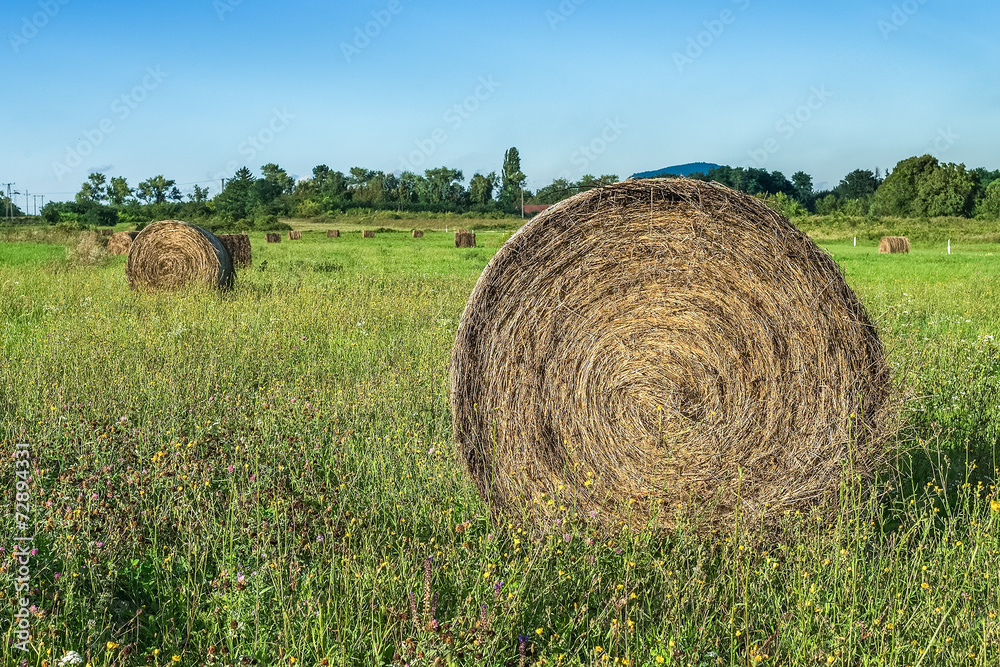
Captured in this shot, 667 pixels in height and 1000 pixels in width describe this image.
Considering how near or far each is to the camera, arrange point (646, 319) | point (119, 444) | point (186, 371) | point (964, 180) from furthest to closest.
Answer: point (964, 180), point (186, 371), point (119, 444), point (646, 319)

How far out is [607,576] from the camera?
4.03 m

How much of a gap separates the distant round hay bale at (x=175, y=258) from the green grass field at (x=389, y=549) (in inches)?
331

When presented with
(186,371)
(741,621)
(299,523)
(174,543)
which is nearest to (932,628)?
(741,621)

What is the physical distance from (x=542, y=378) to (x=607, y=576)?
131 cm

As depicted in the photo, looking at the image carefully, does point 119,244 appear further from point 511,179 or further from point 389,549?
point 511,179

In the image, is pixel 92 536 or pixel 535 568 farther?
pixel 92 536

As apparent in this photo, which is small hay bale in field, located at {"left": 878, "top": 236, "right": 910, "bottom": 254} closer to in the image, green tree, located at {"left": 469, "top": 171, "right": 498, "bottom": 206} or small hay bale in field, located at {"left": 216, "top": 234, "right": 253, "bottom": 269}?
small hay bale in field, located at {"left": 216, "top": 234, "right": 253, "bottom": 269}

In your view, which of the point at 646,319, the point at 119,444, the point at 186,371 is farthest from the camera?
the point at 186,371

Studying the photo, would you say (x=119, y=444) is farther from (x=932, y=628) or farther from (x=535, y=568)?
(x=932, y=628)

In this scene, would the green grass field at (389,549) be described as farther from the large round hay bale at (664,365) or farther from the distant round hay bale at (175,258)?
the distant round hay bale at (175,258)

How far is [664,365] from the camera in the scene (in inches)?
187

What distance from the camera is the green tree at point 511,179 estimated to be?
98194 mm

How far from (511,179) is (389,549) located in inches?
4078

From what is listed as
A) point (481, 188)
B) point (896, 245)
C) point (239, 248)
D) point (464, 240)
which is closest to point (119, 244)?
point (239, 248)
